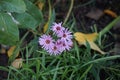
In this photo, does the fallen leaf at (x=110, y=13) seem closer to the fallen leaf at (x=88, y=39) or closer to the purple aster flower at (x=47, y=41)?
the fallen leaf at (x=88, y=39)

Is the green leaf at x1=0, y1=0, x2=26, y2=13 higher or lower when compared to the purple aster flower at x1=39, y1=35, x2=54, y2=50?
higher

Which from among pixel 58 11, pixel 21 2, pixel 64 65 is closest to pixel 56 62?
pixel 64 65

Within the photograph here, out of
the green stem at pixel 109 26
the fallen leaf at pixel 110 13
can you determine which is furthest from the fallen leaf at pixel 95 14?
the green stem at pixel 109 26

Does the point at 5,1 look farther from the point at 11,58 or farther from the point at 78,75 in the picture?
the point at 78,75

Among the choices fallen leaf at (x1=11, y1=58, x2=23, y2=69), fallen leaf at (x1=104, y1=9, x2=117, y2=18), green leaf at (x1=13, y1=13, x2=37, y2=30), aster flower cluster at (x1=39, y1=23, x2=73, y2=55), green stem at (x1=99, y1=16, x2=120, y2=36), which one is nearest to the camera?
aster flower cluster at (x1=39, y1=23, x2=73, y2=55)

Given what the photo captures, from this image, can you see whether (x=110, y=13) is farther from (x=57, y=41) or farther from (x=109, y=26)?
(x=57, y=41)

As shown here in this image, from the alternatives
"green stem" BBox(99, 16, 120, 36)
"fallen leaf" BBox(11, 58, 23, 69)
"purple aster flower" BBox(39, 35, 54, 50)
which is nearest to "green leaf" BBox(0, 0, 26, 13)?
"purple aster flower" BBox(39, 35, 54, 50)

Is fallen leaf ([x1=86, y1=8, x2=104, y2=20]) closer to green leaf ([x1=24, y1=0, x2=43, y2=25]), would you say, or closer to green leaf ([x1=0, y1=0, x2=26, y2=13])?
green leaf ([x1=24, y1=0, x2=43, y2=25])

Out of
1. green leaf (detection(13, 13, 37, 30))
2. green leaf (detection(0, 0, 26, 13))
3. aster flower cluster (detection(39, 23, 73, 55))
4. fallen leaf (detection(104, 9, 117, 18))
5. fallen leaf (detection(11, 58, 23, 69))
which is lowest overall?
fallen leaf (detection(11, 58, 23, 69))

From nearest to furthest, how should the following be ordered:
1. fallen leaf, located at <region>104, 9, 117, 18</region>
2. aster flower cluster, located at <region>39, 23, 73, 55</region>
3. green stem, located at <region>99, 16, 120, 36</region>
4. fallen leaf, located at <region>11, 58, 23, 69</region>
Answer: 1. aster flower cluster, located at <region>39, 23, 73, 55</region>
2. fallen leaf, located at <region>11, 58, 23, 69</region>
3. green stem, located at <region>99, 16, 120, 36</region>
4. fallen leaf, located at <region>104, 9, 117, 18</region>
